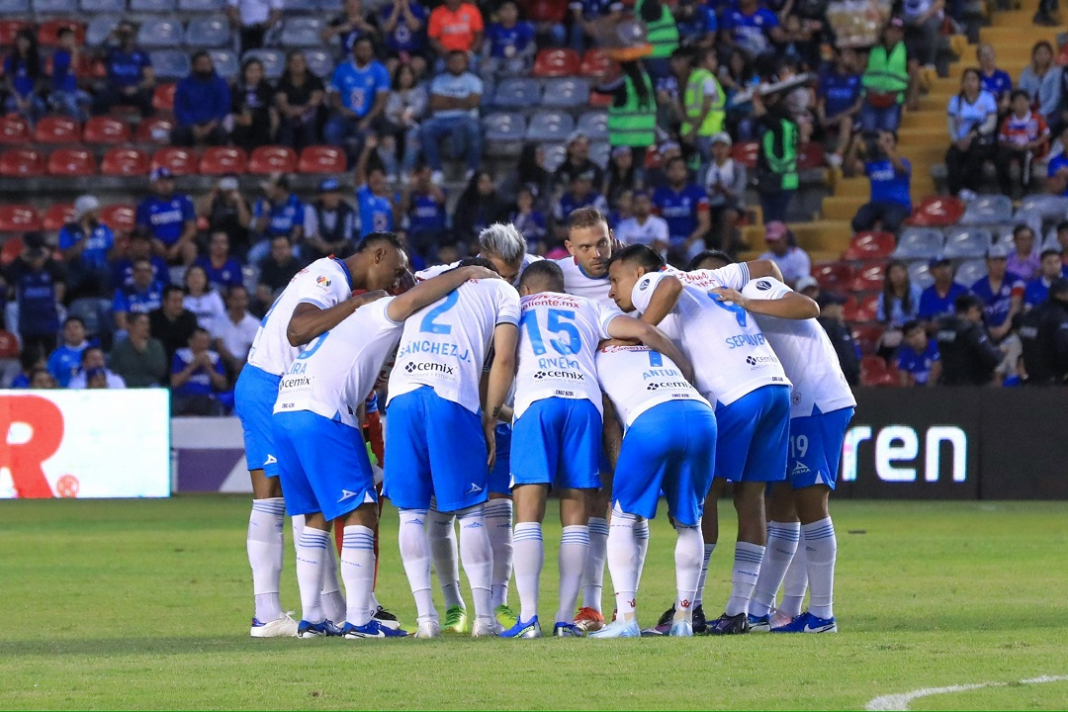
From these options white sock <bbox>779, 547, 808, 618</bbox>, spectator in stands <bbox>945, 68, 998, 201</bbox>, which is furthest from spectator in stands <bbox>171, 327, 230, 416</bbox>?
white sock <bbox>779, 547, 808, 618</bbox>

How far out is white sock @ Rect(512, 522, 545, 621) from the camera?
8.56m

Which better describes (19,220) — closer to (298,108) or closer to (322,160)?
(298,108)

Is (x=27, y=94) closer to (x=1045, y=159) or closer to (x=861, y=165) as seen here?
(x=861, y=165)

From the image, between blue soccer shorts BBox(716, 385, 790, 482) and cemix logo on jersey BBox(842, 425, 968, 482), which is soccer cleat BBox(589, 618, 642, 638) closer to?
blue soccer shorts BBox(716, 385, 790, 482)

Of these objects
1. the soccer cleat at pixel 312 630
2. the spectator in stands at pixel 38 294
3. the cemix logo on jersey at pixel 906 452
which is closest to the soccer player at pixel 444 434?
the soccer cleat at pixel 312 630

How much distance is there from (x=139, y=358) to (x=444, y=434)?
12.1 m

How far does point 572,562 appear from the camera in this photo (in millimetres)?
8586

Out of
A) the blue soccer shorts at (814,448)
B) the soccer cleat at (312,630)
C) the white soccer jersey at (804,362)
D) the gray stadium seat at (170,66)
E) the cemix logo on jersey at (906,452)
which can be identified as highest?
the gray stadium seat at (170,66)

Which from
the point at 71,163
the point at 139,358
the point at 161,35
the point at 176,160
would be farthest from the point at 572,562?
the point at 161,35

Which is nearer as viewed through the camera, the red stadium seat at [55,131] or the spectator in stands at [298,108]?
the spectator in stands at [298,108]

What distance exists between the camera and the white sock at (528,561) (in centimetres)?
856

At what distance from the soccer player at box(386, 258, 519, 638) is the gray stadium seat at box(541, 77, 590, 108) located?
16578 millimetres

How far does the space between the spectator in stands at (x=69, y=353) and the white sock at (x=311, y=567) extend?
12.0m

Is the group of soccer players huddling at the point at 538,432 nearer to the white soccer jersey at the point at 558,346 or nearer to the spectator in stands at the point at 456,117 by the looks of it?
the white soccer jersey at the point at 558,346
